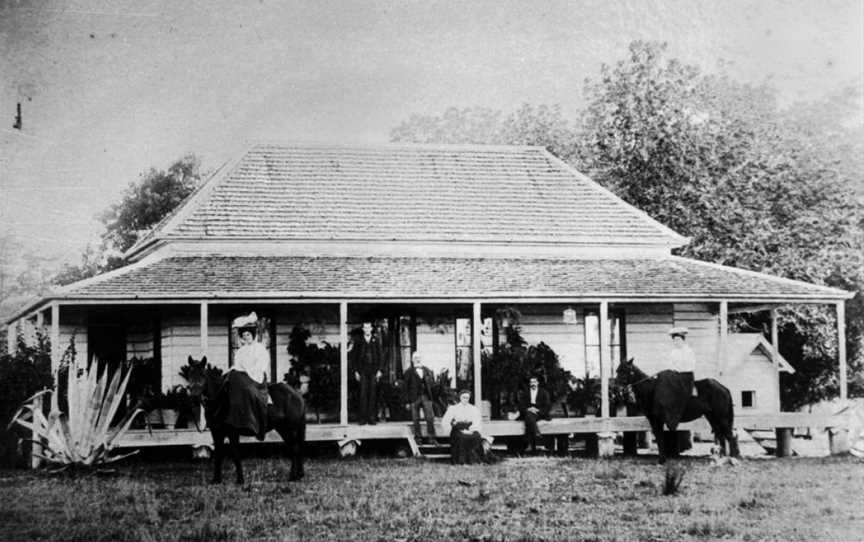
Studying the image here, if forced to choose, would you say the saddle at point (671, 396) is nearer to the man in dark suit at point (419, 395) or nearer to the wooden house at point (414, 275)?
the wooden house at point (414, 275)

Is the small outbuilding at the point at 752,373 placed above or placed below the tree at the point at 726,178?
below

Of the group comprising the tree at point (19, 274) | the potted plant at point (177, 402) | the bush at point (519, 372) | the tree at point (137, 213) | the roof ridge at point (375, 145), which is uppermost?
the roof ridge at point (375, 145)

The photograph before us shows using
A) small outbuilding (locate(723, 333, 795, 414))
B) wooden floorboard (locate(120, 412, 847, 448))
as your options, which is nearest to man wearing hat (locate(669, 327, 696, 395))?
wooden floorboard (locate(120, 412, 847, 448))

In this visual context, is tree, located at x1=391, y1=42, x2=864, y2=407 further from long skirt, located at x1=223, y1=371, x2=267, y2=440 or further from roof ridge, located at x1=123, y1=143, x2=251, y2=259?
long skirt, located at x1=223, y1=371, x2=267, y2=440

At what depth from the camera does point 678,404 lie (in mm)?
13297

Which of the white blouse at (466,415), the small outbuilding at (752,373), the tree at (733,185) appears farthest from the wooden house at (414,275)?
the tree at (733,185)

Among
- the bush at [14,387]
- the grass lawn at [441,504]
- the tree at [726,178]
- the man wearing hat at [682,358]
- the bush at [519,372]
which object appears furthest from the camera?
the tree at [726,178]

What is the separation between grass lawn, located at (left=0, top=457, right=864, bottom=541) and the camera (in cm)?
861

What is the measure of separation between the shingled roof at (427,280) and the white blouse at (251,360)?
2.92 meters

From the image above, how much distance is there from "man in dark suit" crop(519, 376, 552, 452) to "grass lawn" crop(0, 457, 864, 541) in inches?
87.0

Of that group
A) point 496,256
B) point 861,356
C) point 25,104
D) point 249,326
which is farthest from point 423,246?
point 861,356

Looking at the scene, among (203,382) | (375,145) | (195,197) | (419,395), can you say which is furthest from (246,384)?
(375,145)

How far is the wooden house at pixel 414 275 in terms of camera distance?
15062 mm

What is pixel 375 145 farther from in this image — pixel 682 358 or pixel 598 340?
pixel 682 358
